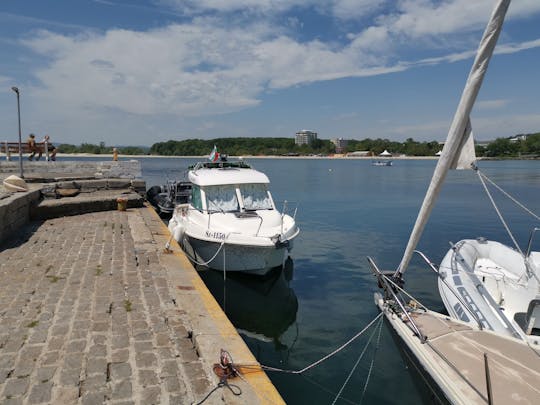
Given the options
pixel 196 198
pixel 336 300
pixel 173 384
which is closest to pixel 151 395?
pixel 173 384

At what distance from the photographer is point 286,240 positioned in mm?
11094

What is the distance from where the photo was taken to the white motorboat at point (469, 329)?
14.6 ft

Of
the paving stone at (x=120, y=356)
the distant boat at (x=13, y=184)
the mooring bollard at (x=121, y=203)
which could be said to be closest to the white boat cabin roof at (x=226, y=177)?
the mooring bollard at (x=121, y=203)

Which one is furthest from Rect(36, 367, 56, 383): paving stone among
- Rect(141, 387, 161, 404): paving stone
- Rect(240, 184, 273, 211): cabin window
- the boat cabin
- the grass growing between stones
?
Rect(240, 184, 273, 211): cabin window

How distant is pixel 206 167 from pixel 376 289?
298 inches

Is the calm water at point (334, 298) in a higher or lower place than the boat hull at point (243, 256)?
lower

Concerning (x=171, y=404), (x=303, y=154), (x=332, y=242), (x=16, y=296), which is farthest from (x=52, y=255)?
(x=303, y=154)

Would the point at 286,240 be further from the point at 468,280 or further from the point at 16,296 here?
the point at 16,296

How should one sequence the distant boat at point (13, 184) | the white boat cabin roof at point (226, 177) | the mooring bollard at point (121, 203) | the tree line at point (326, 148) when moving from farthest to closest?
the tree line at point (326, 148), the mooring bollard at point (121, 203), the white boat cabin roof at point (226, 177), the distant boat at point (13, 184)

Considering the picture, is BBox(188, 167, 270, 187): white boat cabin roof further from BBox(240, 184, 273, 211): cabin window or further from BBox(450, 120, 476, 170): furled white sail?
BBox(450, 120, 476, 170): furled white sail

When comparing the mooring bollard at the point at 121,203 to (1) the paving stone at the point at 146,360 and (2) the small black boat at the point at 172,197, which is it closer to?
(2) the small black boat at the point at 172,197

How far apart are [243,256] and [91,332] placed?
6188mm

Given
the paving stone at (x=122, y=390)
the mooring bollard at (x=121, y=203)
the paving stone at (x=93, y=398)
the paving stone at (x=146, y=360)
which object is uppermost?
the mooring bollard at (x=121, y=203)

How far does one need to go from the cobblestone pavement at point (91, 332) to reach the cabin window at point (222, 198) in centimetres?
395
